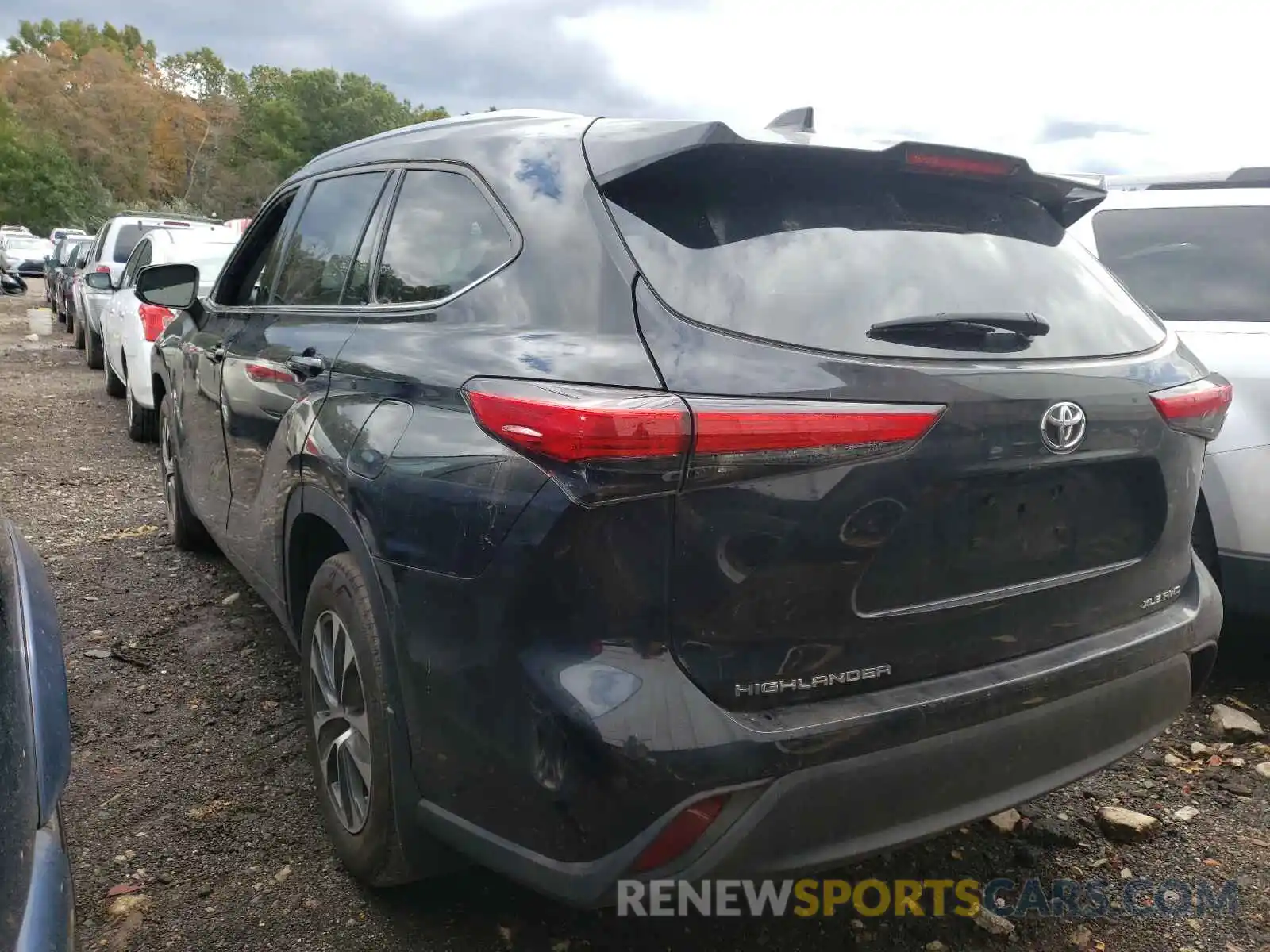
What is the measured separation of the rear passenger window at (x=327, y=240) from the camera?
291 centimetres

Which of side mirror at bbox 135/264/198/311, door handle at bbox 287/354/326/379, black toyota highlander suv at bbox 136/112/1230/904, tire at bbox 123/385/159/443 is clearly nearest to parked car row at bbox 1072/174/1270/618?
black toyota highlander suv at bbox 136/112/1230/904

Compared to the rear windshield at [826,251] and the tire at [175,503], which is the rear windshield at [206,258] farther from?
the rear windshield at [826,251]

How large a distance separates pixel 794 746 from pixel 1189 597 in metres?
Result: 1.26

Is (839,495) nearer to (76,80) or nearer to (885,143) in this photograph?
(885,143)

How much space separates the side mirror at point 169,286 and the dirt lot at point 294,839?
1327mm

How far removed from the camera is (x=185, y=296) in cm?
428

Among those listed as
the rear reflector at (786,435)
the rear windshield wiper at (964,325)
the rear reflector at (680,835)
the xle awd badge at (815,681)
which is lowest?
the rear reflector at (680,835)

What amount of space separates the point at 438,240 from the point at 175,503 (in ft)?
10.8

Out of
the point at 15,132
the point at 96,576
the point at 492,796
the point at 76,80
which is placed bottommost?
the point at 96,576

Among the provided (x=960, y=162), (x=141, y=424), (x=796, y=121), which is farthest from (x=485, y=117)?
(x=141, y=424)

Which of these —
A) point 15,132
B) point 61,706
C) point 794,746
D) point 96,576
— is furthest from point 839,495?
point 15,132

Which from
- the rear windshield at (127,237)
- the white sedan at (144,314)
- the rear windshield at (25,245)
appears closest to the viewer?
the white sedan at (144,314)

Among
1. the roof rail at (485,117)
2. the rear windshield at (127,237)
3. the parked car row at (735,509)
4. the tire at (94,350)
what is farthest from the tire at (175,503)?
the tire at (94,350)

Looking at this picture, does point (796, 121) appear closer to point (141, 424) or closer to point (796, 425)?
point (796, 425)
